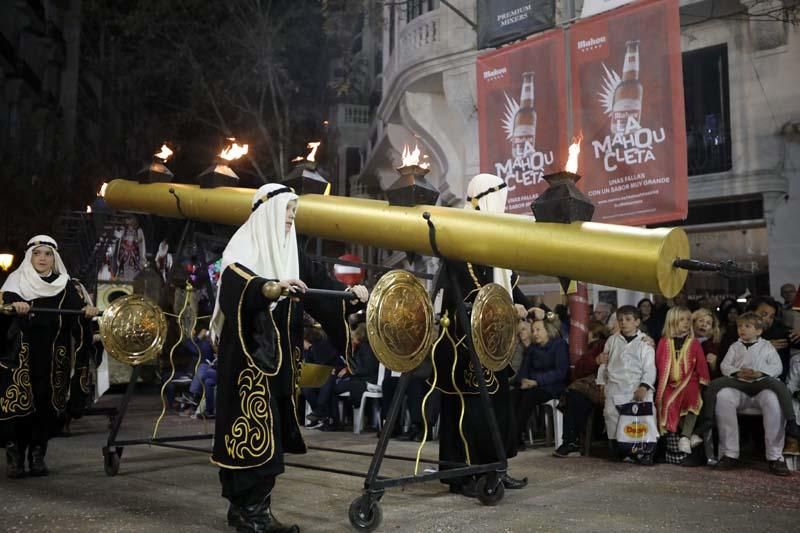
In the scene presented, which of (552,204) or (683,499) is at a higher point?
(552,204)

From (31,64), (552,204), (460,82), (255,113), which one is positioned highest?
(31,64)

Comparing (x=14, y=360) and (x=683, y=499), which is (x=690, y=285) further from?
(x=14, y=360)

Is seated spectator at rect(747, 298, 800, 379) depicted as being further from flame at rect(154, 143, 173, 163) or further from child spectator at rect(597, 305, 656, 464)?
flame at rect(154, 143, 173, 163)

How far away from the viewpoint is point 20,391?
617cm

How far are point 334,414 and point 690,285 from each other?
18.9ft

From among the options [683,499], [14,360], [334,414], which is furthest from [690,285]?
[14,360]

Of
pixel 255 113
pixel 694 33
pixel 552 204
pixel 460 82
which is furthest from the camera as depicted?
pixel 255 113

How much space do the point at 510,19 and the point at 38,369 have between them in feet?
22.0

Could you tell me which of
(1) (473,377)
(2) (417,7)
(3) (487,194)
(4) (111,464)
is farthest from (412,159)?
(2) (417,7)

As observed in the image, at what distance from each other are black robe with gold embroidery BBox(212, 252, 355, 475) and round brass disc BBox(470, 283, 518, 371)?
46.6 inches

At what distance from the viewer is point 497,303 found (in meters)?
5.04

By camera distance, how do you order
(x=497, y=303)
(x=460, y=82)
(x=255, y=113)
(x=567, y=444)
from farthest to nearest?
(x=255, y=113) < (x=460, y=82) < (x=567, y=444) < (x=497, y=303)

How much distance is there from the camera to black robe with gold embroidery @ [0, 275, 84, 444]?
6.13m

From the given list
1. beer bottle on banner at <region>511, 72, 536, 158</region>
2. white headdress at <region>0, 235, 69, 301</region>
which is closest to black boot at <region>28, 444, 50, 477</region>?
white headdress at <region>0, 235, 69, 301</region>
